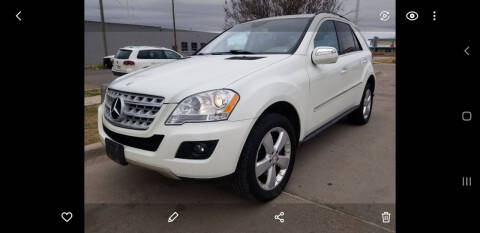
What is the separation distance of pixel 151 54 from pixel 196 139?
10677mm

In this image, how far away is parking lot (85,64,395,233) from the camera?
2.14 metres

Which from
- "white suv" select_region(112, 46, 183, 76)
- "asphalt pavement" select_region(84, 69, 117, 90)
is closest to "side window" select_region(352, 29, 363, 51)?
"white suv" select_region(112, 46, 183, 76)

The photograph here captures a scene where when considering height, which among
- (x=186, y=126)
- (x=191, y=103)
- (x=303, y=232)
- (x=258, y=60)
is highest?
(x=258, y=60)

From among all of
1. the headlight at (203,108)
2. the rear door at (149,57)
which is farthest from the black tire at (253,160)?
the rear door at (149,57)

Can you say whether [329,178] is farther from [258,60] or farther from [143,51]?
[143,51]

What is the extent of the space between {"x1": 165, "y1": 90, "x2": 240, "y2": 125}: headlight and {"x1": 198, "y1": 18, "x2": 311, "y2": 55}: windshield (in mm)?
1029

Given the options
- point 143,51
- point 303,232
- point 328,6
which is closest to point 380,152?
point 303,232

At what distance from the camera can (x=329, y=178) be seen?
2803 mm

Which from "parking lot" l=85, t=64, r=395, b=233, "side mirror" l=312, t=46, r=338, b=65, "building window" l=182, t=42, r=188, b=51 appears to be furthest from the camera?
"building window" l=182, t=42, r=188, b=51

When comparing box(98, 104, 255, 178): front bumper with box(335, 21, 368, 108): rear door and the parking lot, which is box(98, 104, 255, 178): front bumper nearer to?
the parking lot

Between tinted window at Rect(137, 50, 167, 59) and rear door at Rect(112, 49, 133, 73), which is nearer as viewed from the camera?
rear door at Rect(112, 49, 133, 73)

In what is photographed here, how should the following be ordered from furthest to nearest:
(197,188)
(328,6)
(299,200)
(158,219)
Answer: (328,6) < (197,188) < (299,200) < (158,219)

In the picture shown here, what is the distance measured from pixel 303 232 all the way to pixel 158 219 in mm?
1032

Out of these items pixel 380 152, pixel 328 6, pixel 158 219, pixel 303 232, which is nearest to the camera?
pixel 303 232
